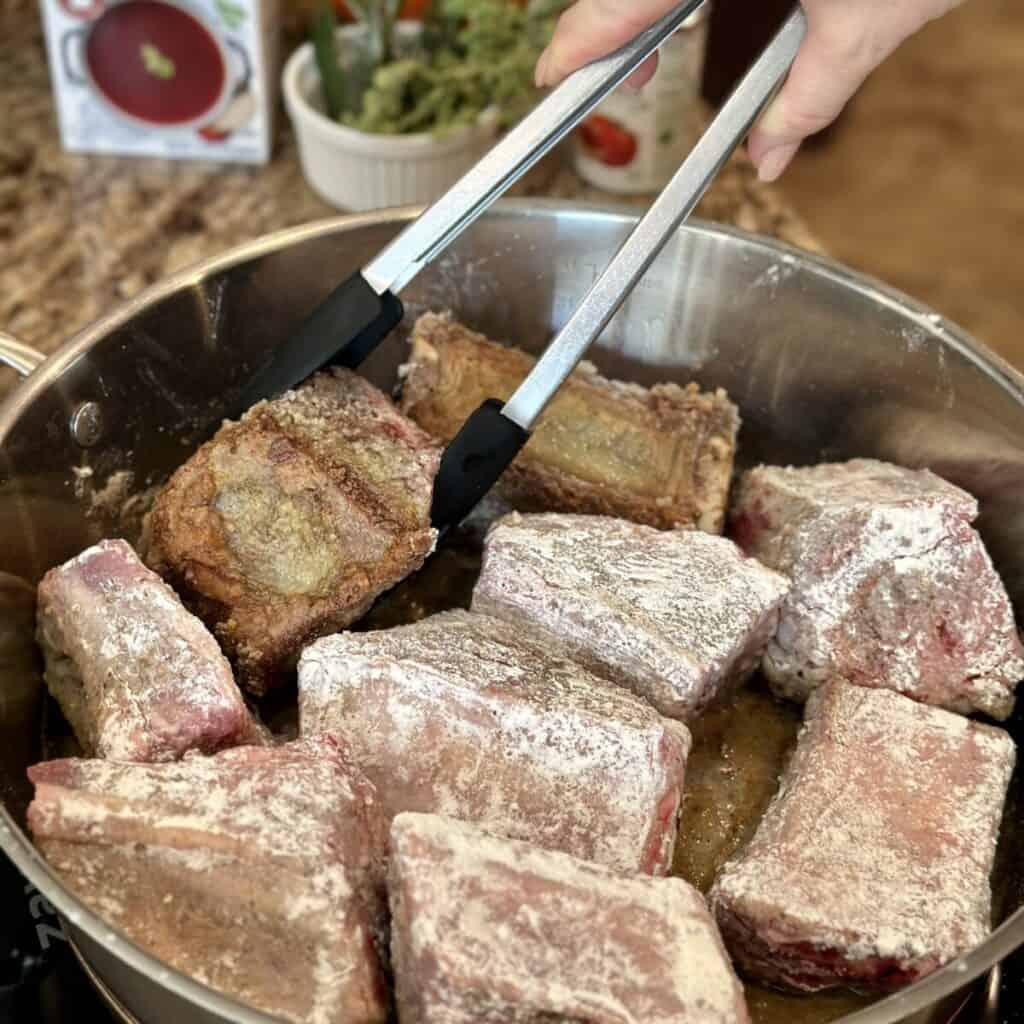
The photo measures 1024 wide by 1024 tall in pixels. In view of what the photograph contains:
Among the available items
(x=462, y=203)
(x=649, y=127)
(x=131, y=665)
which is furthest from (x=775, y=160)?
(x=131, y=665)

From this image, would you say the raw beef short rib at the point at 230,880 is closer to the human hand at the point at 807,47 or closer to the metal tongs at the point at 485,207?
the metal tongs at the point at 485,207

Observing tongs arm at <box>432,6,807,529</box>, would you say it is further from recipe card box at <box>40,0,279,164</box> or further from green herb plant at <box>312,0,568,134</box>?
recipe card box at <box>40,0,279,164</box>

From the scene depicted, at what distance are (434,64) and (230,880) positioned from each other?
127 centimetres

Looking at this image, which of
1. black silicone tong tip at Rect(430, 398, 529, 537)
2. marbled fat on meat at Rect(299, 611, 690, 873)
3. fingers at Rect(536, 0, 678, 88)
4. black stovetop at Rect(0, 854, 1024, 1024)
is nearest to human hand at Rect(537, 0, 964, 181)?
fingers at Rect(536, 0, 678, 88)

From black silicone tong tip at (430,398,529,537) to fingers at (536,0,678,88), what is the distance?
348 mm

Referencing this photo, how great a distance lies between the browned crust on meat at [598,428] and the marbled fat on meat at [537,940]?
19.5 inches

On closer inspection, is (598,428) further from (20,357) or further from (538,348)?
(20,357)

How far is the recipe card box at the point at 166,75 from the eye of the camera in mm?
1679

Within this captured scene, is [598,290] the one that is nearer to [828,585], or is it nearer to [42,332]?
[828,585]

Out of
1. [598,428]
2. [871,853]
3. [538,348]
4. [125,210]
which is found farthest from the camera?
[125,210]

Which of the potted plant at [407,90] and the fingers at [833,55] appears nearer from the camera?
the fingers at [833,55]

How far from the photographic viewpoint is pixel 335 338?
1219 mm

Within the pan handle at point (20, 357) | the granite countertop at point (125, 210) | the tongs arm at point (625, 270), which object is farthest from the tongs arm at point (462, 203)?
the granite countertop at point (125, 210)

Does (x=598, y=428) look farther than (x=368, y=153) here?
No
